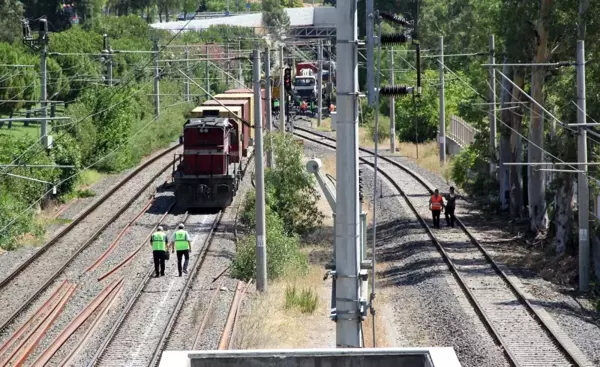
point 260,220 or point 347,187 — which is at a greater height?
point 347,187

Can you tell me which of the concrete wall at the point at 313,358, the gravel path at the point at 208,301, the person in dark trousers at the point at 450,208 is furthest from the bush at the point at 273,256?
the concrete wall at the point at 313,358

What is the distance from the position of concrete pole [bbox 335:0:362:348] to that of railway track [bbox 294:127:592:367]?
250 inches

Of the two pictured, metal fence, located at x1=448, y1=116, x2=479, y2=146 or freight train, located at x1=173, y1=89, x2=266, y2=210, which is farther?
metal fence, located at x1=448, y1=116, x2=479, y2=146

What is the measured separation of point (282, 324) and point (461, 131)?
37.1 m

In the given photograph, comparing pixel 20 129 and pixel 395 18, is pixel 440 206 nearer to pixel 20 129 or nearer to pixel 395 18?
pixel 395 18

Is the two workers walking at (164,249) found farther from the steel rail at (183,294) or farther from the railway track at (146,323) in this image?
the steel rail at (183,294)

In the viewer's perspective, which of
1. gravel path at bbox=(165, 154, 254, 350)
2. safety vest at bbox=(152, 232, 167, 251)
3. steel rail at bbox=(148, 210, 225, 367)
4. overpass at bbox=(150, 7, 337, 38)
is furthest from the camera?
overpass at bbox=(150, 7, 337, 38)

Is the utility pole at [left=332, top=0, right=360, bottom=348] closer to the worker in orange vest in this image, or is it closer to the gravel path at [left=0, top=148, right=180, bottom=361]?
the gravel path at [left=0, top=148, right=180, bottom=361]

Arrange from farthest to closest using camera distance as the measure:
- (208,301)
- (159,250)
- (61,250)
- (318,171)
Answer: (61,250) < (159,250) < (208,301) < (318,171)

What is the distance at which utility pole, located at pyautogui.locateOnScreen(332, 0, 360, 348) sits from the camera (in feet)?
43.2

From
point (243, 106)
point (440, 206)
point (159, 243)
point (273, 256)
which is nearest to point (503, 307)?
point (273, 256)

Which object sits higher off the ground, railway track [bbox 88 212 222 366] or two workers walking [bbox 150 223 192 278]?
two workers walking [bbox 150 223 192 278]

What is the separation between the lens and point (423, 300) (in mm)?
25453

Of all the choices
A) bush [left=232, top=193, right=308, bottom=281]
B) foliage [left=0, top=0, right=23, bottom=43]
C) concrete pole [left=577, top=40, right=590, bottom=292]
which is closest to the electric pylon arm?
concrete pole [left=577, top=40, right=590, bottom=292]
